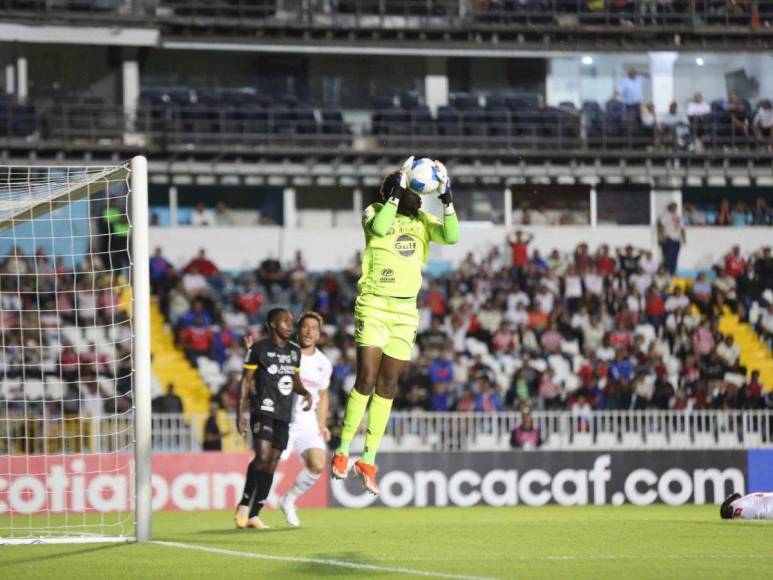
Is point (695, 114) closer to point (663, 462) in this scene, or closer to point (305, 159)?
point (305, 159)

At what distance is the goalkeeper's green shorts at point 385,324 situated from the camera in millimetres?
10320

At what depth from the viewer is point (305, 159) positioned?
109 feet

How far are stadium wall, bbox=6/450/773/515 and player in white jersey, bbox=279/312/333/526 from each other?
5601 millimetres

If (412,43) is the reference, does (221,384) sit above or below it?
below

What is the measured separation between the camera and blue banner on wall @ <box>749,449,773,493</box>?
21.3 meters

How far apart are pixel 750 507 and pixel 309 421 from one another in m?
4.47

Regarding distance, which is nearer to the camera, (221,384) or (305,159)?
(221,384)

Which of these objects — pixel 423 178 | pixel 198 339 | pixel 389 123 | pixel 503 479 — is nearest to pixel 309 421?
pixel 423 178

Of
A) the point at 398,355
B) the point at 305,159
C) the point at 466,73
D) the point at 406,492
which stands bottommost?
the point at 406,492

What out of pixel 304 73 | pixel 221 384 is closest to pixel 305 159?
pixel 304 73

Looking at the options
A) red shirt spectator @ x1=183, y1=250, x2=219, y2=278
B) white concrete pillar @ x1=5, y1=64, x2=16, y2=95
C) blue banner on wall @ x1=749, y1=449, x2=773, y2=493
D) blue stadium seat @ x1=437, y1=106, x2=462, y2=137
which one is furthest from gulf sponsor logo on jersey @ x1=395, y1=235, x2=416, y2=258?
white concrete pillar @ x1=5, y1=64, x2=16, y2=95

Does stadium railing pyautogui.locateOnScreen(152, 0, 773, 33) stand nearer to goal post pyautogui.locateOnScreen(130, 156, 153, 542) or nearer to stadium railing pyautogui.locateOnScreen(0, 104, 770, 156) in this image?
stadium railing pyautogui.locateOnScreen(0, 104, 770, 156)

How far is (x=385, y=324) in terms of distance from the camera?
10367 millimetres

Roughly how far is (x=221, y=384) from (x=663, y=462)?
7.88 m
